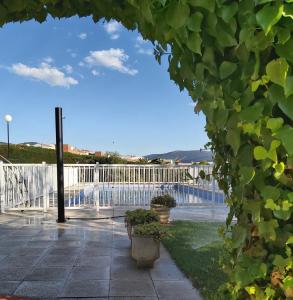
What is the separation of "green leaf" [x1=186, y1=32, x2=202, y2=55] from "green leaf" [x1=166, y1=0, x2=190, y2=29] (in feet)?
0.16

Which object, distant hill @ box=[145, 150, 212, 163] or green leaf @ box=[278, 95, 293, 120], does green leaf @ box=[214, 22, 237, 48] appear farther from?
distant hill @ box=[145, 150, 212, 163]

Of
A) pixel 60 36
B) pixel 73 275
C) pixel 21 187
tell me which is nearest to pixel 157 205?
pixel 73 275

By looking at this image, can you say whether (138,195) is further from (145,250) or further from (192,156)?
(145,250)

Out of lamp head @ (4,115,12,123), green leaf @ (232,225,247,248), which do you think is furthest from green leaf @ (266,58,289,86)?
lamp head @ (4,115,12,123)

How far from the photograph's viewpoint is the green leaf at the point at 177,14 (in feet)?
3.73

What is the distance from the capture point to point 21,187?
10.7 metres

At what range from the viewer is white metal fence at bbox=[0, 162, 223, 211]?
10406 millimetres

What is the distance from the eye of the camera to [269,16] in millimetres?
984

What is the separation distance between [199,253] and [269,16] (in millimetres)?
4952

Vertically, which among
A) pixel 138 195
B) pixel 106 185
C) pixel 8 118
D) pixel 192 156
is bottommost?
pixel 138 195

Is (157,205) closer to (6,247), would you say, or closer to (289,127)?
(6,247)

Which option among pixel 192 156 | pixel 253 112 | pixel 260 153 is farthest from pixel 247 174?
pixel 192 156

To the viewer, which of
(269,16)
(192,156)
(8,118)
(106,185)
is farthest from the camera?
(8,118)

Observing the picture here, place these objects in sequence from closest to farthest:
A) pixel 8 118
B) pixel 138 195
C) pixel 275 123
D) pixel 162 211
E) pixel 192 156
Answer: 1. pixel 275 123
2. pixel 162 211
3. pixel 138 195
4. pixel 192 156
5. pixel 8 118
